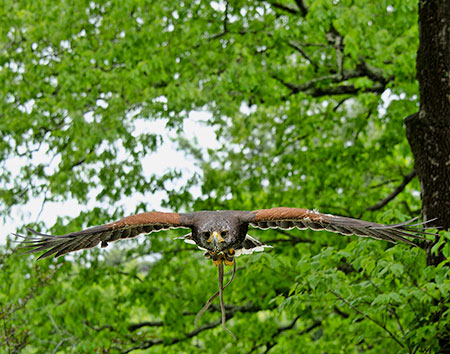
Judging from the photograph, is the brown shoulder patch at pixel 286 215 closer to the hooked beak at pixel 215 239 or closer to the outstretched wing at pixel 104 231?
the hooked beak at pixel 215 239

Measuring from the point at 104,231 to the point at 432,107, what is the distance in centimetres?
380

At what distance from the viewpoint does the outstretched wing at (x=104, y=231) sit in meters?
4.03

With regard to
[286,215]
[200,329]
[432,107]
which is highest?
[432,107]

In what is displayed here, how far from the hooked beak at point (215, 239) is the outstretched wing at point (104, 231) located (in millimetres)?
288

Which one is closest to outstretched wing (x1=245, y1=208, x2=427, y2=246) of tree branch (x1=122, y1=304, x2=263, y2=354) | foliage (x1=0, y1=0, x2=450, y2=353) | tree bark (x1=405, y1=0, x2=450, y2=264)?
tree bark (x1=405, y1=0, x2=450, y2=264)

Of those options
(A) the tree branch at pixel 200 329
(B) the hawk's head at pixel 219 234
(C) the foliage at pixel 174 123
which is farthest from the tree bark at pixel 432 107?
(A) the tree branch at pixel 200 329

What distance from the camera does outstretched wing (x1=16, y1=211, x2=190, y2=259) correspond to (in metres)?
4.03

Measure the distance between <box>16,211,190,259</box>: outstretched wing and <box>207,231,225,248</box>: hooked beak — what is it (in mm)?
288

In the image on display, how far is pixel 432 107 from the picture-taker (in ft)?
20.5

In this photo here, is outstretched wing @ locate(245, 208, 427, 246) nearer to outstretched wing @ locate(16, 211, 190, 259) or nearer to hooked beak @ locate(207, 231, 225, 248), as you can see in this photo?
hooked beak @ locate(207, 231, 225, 248)

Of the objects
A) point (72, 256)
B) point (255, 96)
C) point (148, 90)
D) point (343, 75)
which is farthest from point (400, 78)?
point (72, 256)

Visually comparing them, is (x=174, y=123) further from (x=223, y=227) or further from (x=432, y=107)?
(x=223, y=227)

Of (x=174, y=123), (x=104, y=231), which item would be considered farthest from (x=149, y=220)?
(x=174, y=123)

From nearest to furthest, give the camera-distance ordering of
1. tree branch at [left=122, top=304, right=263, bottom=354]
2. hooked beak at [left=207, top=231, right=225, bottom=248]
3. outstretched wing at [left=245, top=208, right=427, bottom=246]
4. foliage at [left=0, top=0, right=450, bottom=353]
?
1. hooked beak at [left=207, top=231, right=225, bottom=248]
2. outstretched wing at [left=245, top=208, right=427, bottom=246]
3. foliage at [left=0, top=0, right=450, bottom=353]
4. tree branch at [left=122, top=304, right=263, bottom=354]
